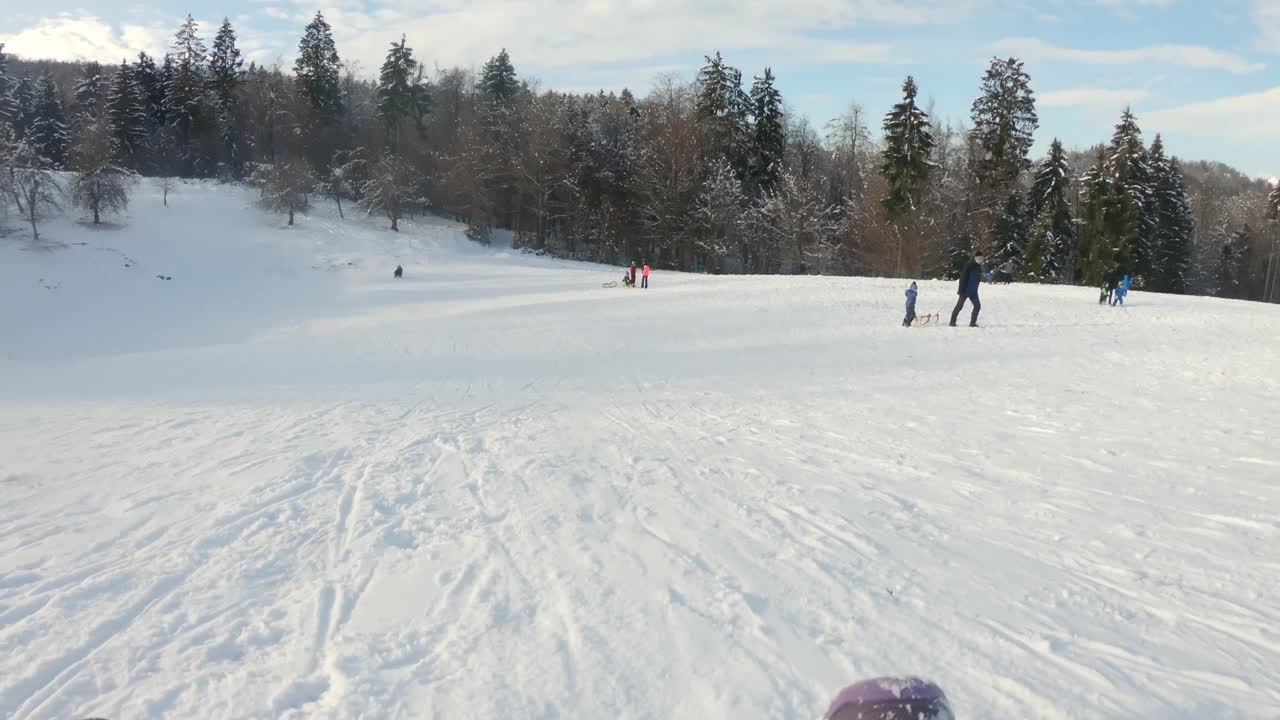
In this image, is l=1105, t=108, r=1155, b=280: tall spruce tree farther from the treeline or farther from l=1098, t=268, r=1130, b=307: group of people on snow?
l=1098, t=268, r=1130, b=307: group of people on snow

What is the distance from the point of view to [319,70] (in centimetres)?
6725

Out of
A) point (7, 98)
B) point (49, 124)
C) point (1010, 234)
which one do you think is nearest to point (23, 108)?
point (7, 98)

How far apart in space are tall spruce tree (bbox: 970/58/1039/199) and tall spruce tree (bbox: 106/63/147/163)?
69.5 meters

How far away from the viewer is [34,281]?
36312mm

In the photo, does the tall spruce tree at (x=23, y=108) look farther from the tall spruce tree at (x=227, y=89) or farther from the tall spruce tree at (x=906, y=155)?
the tall spruce tree at (x=906, y=155)

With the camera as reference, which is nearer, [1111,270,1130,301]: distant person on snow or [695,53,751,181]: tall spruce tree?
[1111,270,1130,301]: distant person on snow

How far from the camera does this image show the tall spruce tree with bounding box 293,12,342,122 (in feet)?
216

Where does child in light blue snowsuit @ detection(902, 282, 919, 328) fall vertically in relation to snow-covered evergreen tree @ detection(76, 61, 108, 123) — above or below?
below

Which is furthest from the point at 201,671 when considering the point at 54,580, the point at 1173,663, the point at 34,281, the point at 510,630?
the point at 34,281

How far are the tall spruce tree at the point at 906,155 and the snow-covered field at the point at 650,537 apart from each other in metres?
32.0

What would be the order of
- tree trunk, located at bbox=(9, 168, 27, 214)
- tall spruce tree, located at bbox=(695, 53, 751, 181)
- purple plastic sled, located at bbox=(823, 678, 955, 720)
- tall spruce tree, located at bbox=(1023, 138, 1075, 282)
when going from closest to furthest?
purple plastic sled, located at bbox=(823, 678, 955, 720), tree trunk, located at bbox=(9, 168, 27, 214), tall spruce tree, located at bbox=(1023, 138, 1075, 282), tall spruce tree, located at bbox=(695, 53, 751, 181)

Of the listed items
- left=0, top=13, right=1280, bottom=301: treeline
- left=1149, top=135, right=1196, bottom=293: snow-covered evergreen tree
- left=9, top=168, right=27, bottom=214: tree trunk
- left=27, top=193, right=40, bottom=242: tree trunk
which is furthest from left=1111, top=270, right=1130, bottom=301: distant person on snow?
left=9, top=168, right=27, bottom=214: tree trunk

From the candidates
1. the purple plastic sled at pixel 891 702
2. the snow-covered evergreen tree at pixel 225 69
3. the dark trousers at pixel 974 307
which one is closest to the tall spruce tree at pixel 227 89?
the snow-covered evergreen tree at pixel 225 69

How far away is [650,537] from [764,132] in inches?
2244
